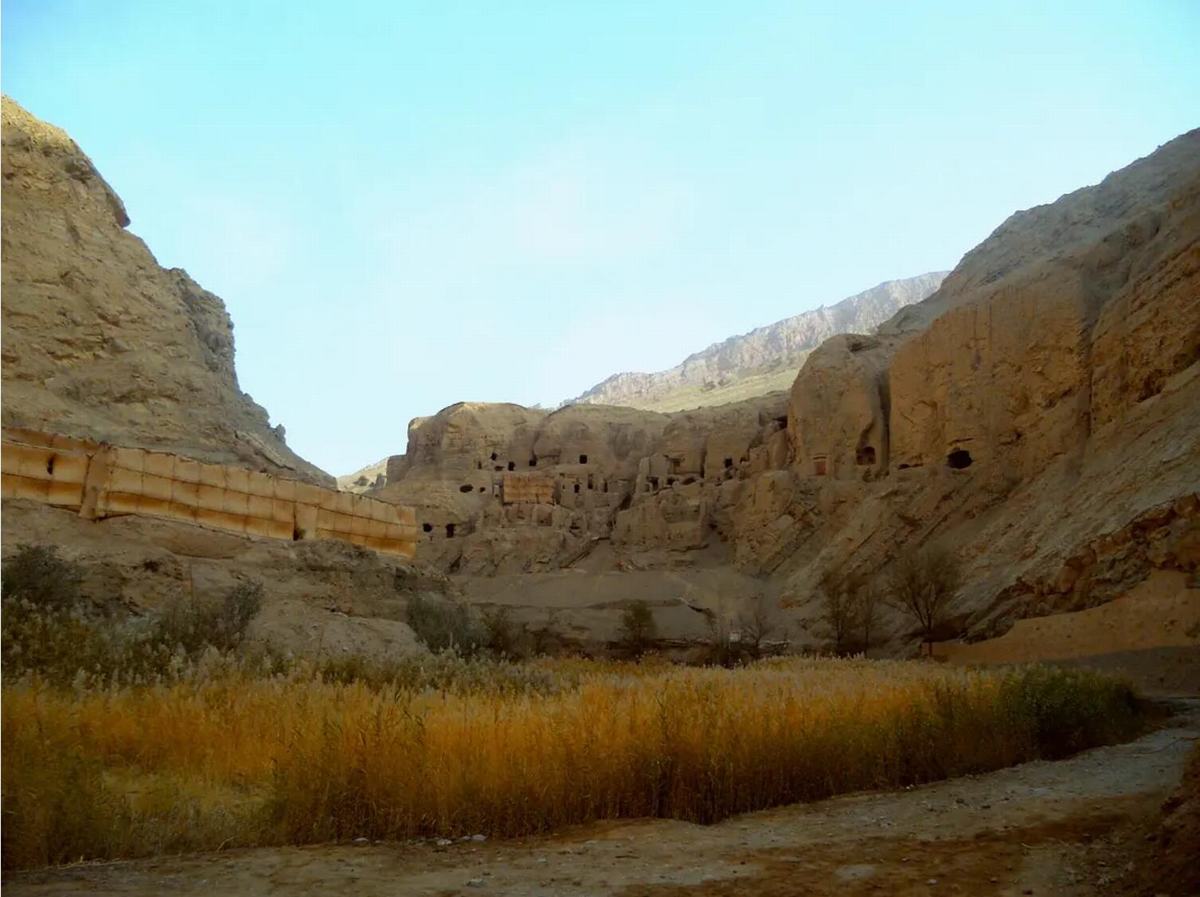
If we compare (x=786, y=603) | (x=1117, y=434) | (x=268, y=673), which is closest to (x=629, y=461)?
(x=786, y=603)

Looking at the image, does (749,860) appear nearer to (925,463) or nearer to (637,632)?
(637,632)

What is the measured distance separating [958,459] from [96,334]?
28599 millimetres

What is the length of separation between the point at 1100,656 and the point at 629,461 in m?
35.2

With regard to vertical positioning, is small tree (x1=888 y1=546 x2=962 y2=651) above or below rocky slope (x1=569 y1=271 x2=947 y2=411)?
below

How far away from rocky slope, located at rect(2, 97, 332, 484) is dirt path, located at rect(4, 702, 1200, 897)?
1451 centimetres

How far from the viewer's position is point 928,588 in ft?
85.5

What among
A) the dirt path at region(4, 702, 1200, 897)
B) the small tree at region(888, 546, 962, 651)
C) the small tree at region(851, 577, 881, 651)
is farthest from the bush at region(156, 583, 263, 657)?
the small tree at region(851, 577, 881, 651)

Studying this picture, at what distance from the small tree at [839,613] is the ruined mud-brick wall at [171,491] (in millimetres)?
15920

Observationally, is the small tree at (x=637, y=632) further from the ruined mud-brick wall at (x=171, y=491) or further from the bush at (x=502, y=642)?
the ruined mud-brick wall at (x=171, y=491)

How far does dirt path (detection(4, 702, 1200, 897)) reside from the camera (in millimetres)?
3859

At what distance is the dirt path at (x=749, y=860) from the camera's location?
3.86 meters

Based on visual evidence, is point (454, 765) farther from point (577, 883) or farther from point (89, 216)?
point (89, 216)

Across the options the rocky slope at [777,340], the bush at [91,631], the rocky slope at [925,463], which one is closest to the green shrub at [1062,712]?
the bush at [91,631]

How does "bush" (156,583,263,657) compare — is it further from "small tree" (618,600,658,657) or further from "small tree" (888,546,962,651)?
"small tree" (888,546,962,651)
